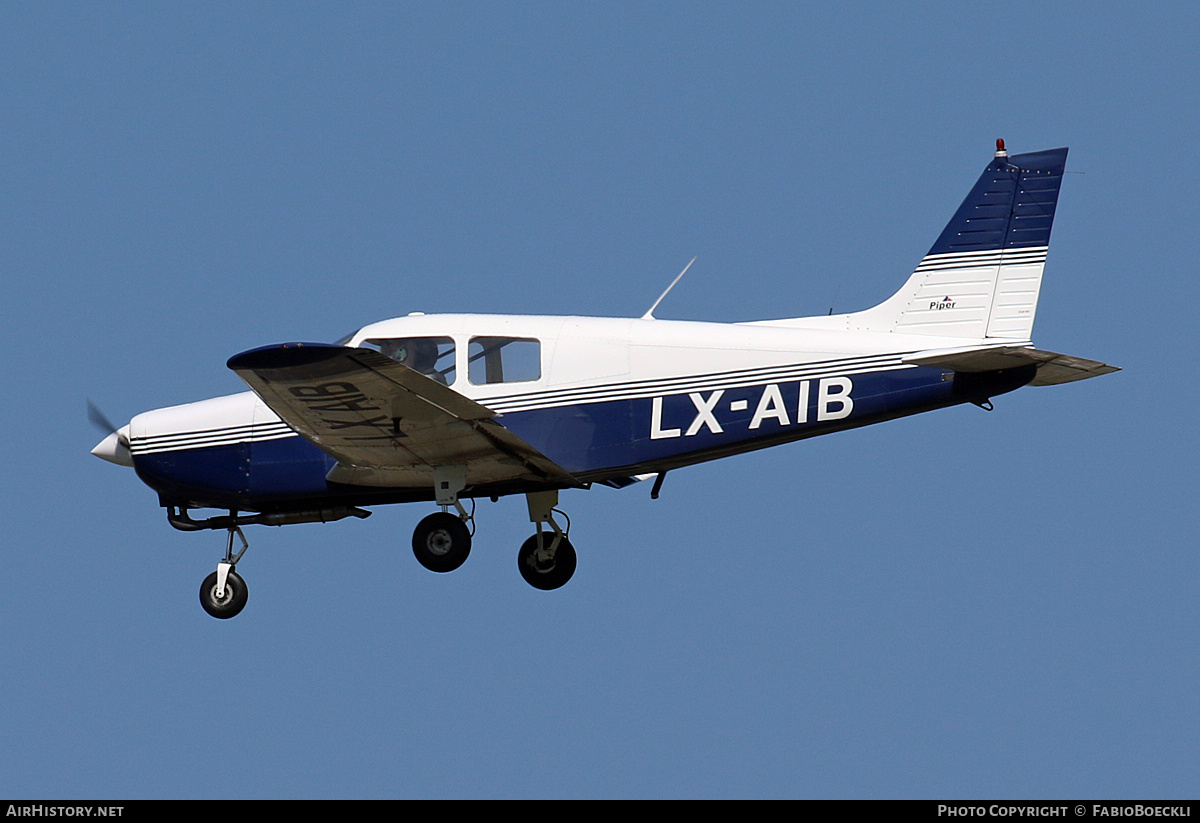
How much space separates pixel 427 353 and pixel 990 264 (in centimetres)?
478

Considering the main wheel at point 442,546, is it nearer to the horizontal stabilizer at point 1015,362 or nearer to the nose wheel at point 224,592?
the nose wheel at point 224,592

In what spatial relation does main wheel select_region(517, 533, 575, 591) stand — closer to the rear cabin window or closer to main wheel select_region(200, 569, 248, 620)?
the rear cabin window

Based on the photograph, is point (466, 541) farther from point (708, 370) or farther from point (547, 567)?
point (708, 370)

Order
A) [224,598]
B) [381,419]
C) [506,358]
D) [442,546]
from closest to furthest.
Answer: [381,419], [506,358], [442,546], [224,598]

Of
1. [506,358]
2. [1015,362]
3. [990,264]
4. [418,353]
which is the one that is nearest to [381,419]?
[418,353]

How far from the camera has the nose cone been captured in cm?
1433

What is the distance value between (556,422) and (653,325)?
46.5 inches

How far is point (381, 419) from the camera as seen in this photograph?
12367 mm

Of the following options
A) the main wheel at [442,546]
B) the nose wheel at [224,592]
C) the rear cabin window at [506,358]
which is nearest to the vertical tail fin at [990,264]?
the rear cabin window at [506,358]

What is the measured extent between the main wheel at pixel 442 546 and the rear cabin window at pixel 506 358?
4.61ft

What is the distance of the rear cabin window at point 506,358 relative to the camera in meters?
13.2

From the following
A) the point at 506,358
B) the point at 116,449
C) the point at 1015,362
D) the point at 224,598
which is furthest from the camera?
the point at 116,449

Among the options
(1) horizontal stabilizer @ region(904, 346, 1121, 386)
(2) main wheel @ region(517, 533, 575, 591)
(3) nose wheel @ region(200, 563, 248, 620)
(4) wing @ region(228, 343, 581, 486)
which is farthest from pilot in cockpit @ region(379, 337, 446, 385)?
(1) horizontal stabilizer @ region(904, 346, 1121, 386)

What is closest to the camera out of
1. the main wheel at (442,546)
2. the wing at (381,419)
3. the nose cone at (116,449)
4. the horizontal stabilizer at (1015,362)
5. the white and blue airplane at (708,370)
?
the wing at (381,419)
